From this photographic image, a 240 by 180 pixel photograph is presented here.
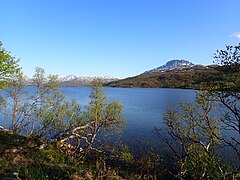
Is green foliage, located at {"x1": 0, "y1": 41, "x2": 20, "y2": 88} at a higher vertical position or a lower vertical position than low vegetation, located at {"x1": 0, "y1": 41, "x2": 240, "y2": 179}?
higher

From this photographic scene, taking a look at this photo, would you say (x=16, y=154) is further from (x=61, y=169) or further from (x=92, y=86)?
(x=92, y=86)

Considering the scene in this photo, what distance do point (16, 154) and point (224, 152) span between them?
3073cm

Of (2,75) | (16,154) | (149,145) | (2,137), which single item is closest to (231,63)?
(16,154)

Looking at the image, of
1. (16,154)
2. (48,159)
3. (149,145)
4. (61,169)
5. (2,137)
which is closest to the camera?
(61,169)

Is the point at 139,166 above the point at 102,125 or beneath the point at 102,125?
beneath

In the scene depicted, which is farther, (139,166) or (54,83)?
(54,83)

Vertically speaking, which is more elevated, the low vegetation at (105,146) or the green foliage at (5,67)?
the green foliage at (5,67)

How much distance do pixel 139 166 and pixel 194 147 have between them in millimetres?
7521

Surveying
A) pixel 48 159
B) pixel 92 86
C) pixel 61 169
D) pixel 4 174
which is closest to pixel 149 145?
pixel 92 86

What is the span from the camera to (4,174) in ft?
32.1

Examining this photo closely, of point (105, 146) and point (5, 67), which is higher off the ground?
point (5, 67)

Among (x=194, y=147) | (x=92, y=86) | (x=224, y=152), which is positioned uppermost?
(x=92, y=86)

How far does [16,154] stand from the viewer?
14055 mm

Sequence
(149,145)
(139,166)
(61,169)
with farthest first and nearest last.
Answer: (149,145), (139,166), (61,169)
